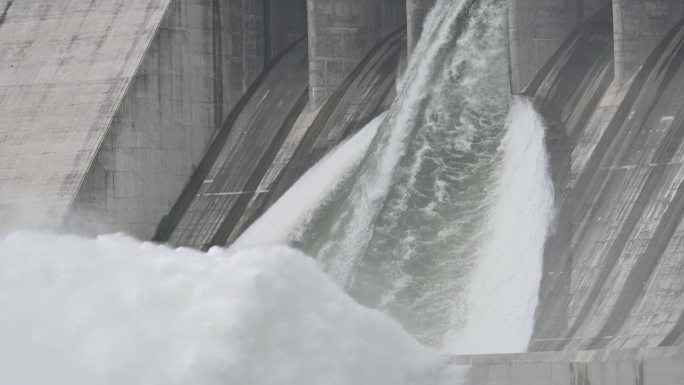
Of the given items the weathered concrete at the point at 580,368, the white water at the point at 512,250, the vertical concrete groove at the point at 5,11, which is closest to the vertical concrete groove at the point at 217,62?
the vertical concrete groove at the point at 5,11

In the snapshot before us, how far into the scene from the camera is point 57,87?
42500 millimetres

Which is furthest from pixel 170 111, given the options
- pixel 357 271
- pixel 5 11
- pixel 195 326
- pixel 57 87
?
pixel 195 326

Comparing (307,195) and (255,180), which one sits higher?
(307,195)

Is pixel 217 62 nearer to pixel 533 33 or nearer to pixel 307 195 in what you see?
pixel 307 195

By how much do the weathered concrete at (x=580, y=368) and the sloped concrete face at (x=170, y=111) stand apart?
42.1 feet

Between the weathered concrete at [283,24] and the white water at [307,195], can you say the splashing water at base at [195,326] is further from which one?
the weathered concrete at [283,24]

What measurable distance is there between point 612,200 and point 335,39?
1028 centimetres

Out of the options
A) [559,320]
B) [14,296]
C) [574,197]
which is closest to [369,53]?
[574,197]

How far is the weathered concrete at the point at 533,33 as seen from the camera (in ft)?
125

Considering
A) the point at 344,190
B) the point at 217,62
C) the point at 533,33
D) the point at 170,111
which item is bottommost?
the point at 344,190

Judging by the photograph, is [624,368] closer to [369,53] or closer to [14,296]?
[14,296]

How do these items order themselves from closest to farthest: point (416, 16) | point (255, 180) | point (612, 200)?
point (612, 200) → point (416, 16) → point (255, 180)

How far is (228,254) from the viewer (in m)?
29.6

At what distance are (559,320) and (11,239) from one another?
28.9 ft
